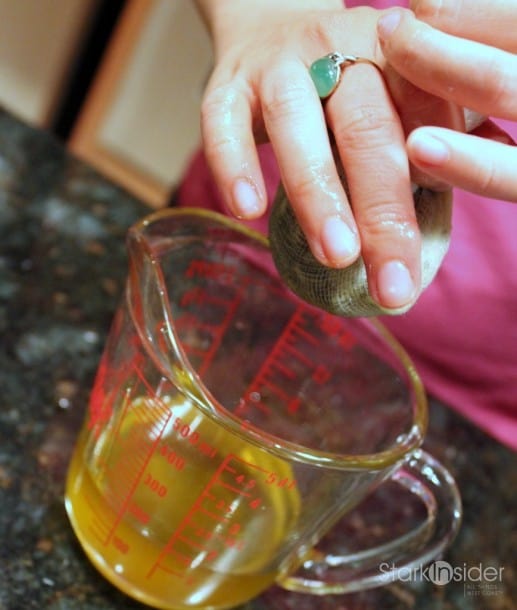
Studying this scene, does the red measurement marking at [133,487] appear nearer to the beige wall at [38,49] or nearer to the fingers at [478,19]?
the fingers at [478,19]

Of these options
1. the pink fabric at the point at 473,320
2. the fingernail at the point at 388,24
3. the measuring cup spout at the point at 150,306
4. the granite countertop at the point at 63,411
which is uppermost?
the fingernail at the point at 388,24

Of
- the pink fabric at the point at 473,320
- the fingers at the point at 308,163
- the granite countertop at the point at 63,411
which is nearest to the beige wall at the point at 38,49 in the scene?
the granite countertop at the point at 63,411

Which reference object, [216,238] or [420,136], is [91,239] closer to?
[216,238]

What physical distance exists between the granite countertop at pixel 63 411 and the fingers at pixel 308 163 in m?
0.26

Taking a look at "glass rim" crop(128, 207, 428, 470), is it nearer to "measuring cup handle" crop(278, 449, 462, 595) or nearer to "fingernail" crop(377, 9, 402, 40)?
"measuring cup handle" crop(278, 449, 462, 595)

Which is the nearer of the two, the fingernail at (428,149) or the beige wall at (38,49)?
the fingernail at (428,149)

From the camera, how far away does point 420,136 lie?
38 centimetres

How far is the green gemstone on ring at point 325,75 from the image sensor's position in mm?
454

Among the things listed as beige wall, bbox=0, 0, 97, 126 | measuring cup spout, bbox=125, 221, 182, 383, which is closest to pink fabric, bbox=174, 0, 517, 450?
measuring cup spout, bbox=125, 221, 182, 383

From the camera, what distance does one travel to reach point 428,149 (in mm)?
376

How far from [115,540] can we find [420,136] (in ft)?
0.95

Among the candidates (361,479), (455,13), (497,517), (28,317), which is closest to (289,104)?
(455,13)

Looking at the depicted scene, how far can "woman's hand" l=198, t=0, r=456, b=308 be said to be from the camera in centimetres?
40

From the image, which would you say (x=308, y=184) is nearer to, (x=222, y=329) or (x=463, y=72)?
(x=463, y=72)
